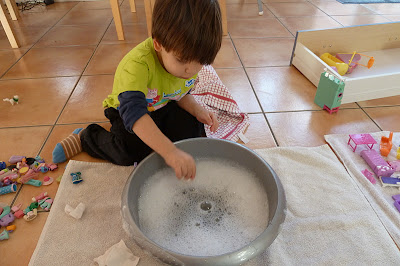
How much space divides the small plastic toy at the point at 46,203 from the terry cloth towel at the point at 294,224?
0.06 ft

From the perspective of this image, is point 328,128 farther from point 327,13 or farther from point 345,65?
point 327,13

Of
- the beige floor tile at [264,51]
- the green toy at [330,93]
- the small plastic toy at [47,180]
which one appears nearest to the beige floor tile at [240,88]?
the beige floor tile at [264,51]

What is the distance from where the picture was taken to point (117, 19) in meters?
1.51

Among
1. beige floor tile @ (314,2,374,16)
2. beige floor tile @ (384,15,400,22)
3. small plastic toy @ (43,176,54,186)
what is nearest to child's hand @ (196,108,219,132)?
small plastic toy @ (43,176,54,186)

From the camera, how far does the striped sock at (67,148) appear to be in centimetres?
82

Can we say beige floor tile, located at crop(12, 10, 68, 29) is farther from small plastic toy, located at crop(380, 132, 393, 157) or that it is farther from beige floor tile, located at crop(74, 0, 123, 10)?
small plastic toy, located at crop(380, 132, 393, 157)

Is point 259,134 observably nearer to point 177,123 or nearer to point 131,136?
point 177,123

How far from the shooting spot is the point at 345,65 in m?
Result: 1.13

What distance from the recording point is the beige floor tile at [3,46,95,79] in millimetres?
1268

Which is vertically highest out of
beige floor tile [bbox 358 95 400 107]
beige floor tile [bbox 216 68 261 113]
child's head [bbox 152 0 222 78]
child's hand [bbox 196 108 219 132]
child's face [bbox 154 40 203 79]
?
child's head [bbox 152 0 222 78]

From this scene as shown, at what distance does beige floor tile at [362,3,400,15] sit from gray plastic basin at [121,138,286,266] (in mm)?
1825

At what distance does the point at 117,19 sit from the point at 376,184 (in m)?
1.35

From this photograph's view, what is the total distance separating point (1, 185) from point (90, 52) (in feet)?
2.82

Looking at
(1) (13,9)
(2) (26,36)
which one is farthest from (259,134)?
(1) (13,9)
